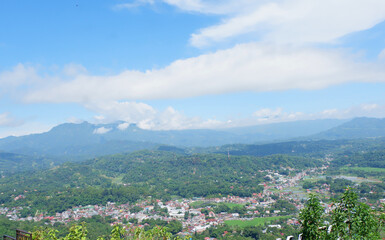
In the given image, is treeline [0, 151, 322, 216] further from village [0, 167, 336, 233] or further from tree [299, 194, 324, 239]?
tree [299, 194, 324, 239]

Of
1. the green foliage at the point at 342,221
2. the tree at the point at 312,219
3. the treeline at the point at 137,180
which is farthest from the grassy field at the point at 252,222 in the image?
the tree at the point at 312,219

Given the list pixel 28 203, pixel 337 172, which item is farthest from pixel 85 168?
pixel 337 172

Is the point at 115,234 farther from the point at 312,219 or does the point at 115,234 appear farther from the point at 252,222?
the point at 252,222

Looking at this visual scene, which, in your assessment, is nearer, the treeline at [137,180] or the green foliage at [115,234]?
the green foliage at [115,234]

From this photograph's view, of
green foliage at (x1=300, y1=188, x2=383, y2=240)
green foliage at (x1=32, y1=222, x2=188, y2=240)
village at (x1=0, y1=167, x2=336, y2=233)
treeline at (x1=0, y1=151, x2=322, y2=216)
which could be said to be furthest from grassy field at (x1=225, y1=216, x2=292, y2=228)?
green foliage at (x1=32, y1=222, x2=188, y2=240)

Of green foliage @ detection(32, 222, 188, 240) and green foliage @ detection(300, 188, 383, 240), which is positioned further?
green foliage @ detection(300, 188, 383, 240)

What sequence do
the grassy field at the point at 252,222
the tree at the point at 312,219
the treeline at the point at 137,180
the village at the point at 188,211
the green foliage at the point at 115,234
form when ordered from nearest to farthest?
the green foliage at the point at 115,234 < the tree at the point at 312,219 < the grassy field at the point at 252,222 < the village at the point at 188,211 < the treeline at the point at 137,180

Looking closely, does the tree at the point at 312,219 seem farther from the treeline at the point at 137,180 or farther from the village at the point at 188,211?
the treeline at the point at 137,180

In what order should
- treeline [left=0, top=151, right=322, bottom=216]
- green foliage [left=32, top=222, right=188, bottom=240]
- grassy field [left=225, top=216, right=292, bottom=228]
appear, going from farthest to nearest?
treeline [left=0, top=151, right=322, bottom=216] → grassy field [left=225, top=216, right=292, bottom=228] → green foliage [left=32, top=222, right=188, bottom=240]

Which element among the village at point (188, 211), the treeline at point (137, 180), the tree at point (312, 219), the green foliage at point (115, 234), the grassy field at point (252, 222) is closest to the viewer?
the green foliage at point (115, 234)

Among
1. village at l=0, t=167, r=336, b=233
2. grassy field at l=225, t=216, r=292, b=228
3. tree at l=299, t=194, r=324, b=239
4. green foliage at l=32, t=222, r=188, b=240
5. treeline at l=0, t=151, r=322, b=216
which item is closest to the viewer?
green foliage at l=32, t=222, r=188, b=240

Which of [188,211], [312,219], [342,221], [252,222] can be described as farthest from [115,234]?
[188,211]

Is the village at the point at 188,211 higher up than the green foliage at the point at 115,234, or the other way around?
the green foliage at the point at 115,234

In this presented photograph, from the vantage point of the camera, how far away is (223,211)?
39.7 m
